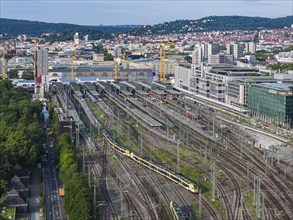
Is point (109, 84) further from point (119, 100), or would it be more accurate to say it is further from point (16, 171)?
point (16, 171)

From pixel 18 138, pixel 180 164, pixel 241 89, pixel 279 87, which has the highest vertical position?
pixel 279 87

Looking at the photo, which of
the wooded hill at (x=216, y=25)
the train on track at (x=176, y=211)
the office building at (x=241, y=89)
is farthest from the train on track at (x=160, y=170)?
the wooded hill at (x=216, y=25)

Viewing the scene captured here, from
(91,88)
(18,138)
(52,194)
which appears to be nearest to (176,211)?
(52,194)

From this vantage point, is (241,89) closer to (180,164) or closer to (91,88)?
(180,164)

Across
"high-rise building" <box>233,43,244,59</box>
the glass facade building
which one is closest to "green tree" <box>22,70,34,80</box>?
the glass facade building

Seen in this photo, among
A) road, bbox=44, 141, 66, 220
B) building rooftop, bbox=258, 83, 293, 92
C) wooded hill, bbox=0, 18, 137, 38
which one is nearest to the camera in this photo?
road, bbox=44, 141, 66, 220

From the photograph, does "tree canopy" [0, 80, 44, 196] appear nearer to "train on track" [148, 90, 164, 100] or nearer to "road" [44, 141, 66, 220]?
"road" [44, 141, 66, 220]
